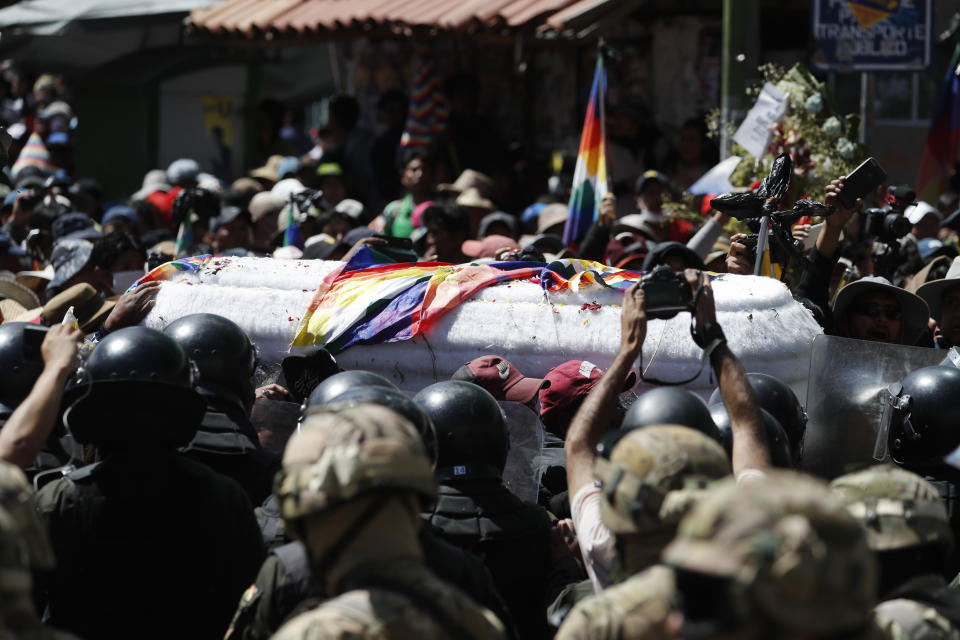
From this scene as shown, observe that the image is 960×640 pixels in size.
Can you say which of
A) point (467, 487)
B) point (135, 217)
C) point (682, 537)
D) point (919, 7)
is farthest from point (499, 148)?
point (682, 537)

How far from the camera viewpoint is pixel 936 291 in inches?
268

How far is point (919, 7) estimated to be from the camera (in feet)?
29.2

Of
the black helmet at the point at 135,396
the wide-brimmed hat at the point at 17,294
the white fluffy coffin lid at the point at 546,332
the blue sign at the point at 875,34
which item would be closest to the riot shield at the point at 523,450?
the white fluffy coffin lid at the point at 546,332

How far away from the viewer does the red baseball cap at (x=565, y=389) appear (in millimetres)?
5141

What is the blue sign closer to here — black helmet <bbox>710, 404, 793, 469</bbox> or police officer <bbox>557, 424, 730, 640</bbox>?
black helmet <bbox>710, 404, 793, 469</bbox>

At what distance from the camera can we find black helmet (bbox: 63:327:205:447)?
3.74m

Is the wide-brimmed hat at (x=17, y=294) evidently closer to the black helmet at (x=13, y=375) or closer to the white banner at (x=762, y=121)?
the black helmet at (x=13, y=375)

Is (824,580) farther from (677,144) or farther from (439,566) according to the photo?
(677,144)

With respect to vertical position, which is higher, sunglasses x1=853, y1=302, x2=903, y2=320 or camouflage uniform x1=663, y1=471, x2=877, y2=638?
camouflage uniform x1=663, y1=471, x2=877, y2=638

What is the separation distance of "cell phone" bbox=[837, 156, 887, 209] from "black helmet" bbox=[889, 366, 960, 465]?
4.73ft

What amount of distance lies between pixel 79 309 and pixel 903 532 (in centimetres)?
471

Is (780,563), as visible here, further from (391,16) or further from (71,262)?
(391,16)

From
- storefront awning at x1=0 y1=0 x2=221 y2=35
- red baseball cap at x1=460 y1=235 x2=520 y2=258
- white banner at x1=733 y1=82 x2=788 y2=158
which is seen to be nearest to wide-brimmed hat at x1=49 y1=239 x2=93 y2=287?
red baseball cap at x1=460 y1=235 x2=520 y2=258

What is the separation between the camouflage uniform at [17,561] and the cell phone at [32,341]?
1517mm
